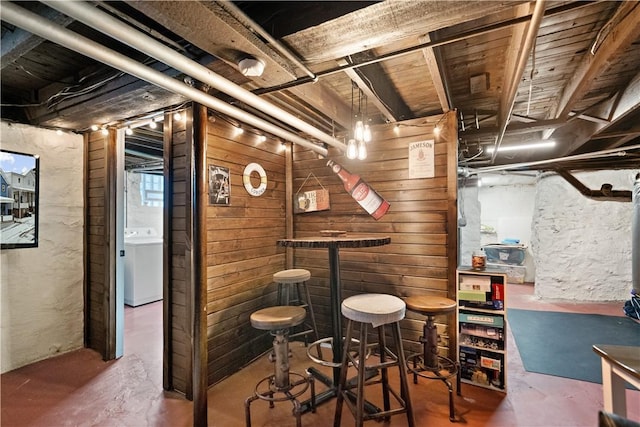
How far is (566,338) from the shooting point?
3.41 meters

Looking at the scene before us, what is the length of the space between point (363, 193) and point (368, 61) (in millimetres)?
1564

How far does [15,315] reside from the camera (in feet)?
8.87

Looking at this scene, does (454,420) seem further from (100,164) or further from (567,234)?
(567,234)

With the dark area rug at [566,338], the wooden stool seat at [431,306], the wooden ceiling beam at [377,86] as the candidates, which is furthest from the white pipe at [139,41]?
the dark area rug at [566,338]

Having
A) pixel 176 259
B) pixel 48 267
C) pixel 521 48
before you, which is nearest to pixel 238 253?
pixel 176 259

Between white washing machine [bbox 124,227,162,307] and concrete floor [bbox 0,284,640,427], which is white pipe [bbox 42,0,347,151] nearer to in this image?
concrete floor [bbox 0,284,640,427]

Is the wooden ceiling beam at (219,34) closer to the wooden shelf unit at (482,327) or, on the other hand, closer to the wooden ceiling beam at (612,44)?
the wooden ceiling beam at (612,44)

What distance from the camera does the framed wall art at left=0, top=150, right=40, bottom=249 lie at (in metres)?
2.61

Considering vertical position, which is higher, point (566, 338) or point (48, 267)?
point (48, 267)

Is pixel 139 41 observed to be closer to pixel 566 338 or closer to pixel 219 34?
pixel 219 34

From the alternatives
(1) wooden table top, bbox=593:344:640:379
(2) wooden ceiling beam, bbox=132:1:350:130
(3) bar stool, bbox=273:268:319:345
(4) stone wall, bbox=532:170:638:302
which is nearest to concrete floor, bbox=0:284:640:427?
(3) bar stool, bbox=273:268:319:345

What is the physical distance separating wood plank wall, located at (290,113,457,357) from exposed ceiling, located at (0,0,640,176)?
0.36 metres

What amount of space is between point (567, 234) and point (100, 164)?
7.17m

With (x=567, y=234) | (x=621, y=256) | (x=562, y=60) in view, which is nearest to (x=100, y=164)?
(x=562, y=60)
